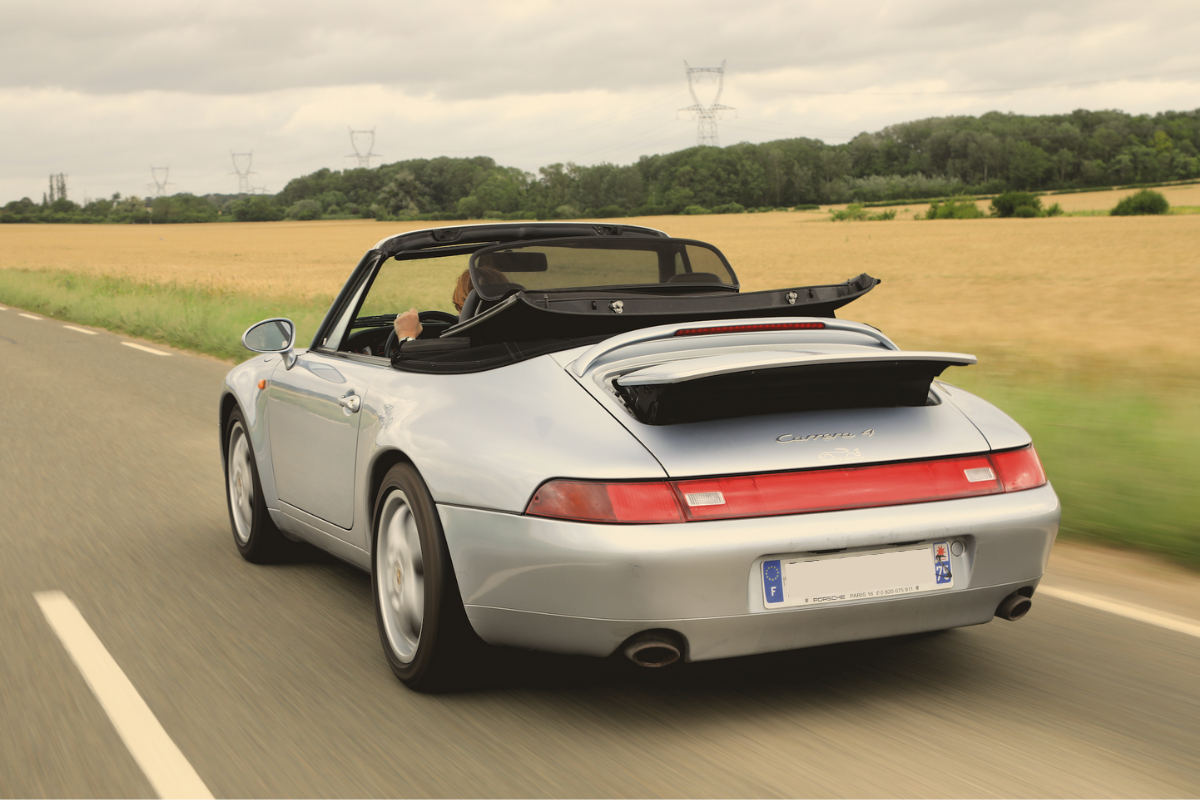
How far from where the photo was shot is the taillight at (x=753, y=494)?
287 cm

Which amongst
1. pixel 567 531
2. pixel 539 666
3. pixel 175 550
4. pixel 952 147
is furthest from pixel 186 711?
pixel 952 147

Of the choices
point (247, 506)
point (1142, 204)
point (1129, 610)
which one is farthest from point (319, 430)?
point (1142, 204)

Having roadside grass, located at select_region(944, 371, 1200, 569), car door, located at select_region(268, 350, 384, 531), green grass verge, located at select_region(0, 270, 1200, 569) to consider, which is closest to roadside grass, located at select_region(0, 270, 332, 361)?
green grass verge, located at select_region(0, 270, 1200, 569)

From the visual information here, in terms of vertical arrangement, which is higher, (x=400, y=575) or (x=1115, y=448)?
(x=400, y=575)

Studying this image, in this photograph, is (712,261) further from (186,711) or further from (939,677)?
(186,711)

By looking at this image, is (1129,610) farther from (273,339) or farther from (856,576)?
(273,339)

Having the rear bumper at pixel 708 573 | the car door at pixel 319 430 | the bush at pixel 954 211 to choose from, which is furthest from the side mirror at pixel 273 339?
the bush at pixel 954 211

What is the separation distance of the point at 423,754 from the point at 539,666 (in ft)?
2.16

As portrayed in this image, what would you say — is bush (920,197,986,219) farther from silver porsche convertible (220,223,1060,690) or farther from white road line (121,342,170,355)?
silver porsche convertible (220,223,1060,690)

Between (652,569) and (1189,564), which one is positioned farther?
(1189,564)

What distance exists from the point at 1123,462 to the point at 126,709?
504cm

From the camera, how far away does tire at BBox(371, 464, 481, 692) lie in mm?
3295

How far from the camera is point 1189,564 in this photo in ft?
16.5

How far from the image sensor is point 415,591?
3541mm
